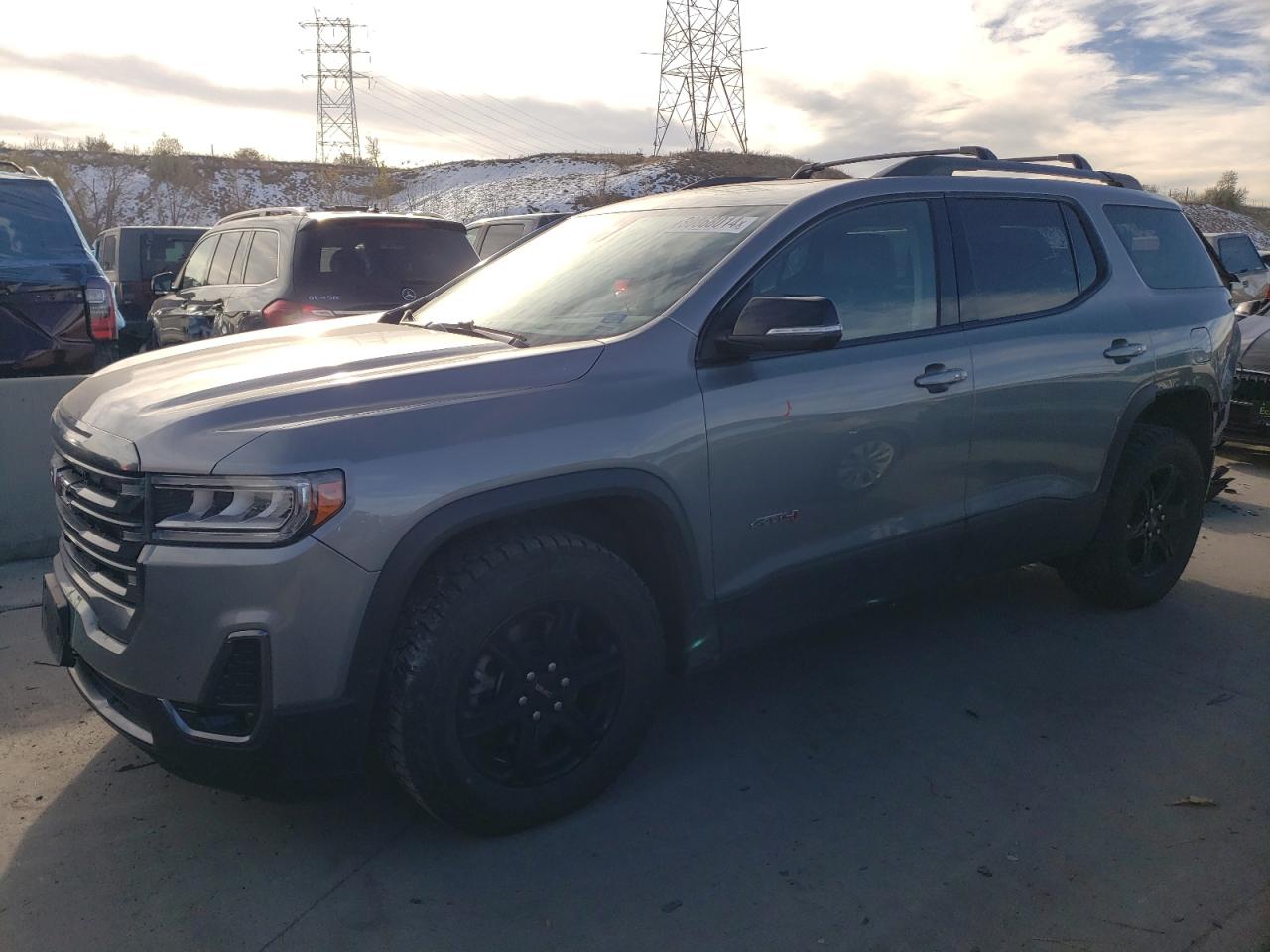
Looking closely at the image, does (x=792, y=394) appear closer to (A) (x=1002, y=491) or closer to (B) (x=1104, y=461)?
(A) (x=1002, y=491)

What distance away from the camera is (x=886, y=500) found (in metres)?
3.50

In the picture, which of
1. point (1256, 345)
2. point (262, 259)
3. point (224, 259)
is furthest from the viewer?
point (1256, 345)

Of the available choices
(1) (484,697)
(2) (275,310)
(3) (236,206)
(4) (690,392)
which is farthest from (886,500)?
(3) (236,206)

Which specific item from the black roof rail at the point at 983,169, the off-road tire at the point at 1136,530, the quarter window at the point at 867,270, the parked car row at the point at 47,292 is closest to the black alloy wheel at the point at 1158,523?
the off-road tire at the point at 1136,530

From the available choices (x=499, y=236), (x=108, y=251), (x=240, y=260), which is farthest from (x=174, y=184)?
(x=240, y=260)

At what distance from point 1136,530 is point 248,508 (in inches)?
152

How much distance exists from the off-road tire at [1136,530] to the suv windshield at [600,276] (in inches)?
84.7

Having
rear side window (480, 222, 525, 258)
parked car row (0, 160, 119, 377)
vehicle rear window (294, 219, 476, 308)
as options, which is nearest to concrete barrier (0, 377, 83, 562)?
parked car row (0, 160, 119, 377)

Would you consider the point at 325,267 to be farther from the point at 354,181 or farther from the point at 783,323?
the point at 354,181

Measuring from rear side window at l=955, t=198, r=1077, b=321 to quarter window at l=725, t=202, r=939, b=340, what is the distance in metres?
0.21

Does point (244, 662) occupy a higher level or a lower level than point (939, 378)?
lower

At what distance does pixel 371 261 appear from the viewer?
23.2ft

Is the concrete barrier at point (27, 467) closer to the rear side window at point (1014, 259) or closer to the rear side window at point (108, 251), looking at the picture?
the rear side window at point (1014, 259)

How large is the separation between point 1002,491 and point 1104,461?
0.70 metres
